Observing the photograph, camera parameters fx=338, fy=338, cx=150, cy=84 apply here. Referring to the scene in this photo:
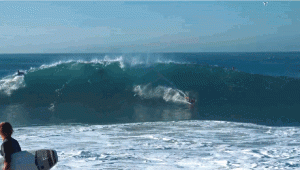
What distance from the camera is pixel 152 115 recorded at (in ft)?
40.9

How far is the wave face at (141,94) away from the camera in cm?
1232

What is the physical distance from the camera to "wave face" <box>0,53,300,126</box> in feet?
40.4

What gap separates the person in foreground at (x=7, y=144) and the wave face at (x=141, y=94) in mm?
→ 7812

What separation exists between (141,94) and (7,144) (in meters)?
13.4

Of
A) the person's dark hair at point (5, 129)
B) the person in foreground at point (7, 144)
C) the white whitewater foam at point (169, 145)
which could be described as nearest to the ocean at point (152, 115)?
the white whitewater foam at point (169, 145)

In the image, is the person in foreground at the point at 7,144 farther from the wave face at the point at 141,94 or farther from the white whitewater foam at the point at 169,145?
the wave face at the point at 141,94

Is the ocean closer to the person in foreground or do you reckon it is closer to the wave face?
the wave face

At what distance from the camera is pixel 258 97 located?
1631cm

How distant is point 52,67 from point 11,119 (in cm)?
796

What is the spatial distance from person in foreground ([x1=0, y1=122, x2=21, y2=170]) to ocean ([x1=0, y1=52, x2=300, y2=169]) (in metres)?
2.25

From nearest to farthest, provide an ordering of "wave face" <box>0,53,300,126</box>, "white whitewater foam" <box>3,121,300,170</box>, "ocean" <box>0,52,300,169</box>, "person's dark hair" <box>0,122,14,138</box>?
"person's dark hair" <box>0,122,14,138</box> → "white whitewater foam" <box>3,121,300,170</box> → "ocean" <box>0,52,300,169</box> → "wave face" <box>0,53,300,126</box>

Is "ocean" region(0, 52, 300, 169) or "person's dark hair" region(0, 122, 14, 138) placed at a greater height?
"person's dark hair" region(0, 122, 14, 138)

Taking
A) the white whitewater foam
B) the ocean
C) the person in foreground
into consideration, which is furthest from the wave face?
the person in foreground

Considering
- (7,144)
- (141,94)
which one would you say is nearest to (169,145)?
(7,144)
